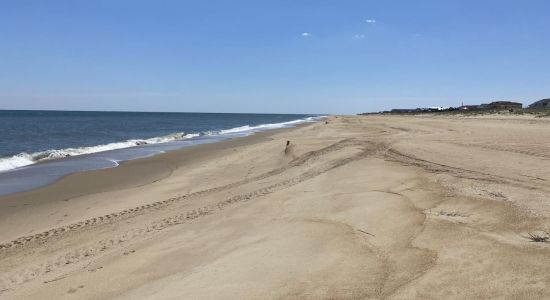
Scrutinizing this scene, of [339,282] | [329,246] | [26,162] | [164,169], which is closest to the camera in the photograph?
[339,282]

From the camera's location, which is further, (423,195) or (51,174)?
(51,174)

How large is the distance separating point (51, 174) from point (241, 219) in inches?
449

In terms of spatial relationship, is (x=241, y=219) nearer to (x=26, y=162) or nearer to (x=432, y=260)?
(x=432, y=260)

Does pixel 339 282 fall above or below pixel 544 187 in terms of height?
below

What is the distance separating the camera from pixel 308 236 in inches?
218

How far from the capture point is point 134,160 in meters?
19.5

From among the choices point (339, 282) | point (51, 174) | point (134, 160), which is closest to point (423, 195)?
point (339, 282)

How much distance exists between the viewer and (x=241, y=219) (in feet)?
23.0

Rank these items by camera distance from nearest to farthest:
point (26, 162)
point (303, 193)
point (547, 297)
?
1. point (547, 297)
2. point (303, 193)
3. point (26, 162)

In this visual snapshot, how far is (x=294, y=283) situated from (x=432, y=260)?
4.61 feet

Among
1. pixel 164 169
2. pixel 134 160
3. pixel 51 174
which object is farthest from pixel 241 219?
pixel 134 160

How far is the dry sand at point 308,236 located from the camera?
4.05m

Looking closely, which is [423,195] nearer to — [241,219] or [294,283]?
[241,219]

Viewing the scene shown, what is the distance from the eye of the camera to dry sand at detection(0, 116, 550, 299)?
160 inches
